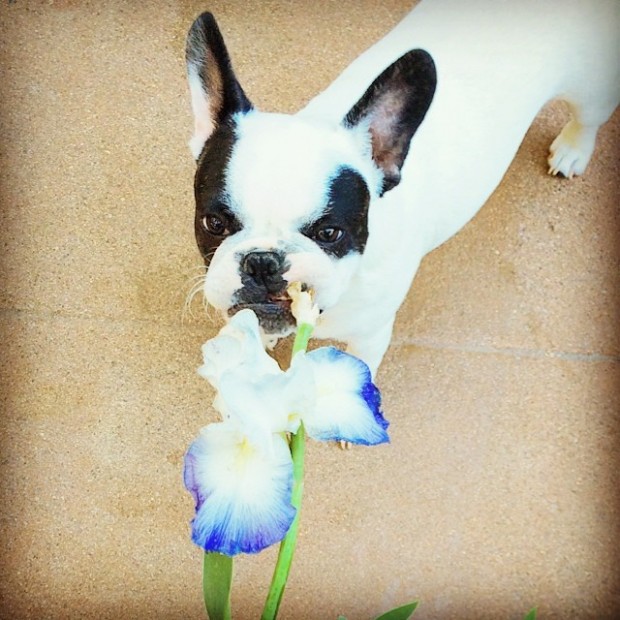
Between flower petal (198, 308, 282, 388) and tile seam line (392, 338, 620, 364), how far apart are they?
6.03 ft

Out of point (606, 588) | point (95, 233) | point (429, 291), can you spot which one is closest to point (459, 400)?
point (429, 291)

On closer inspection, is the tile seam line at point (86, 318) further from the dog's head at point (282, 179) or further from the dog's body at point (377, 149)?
the dog's head at point (282, 179)

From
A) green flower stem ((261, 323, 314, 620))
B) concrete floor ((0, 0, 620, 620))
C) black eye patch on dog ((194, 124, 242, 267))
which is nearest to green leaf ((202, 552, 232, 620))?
green flower stem ((261, 323, 314, 620))

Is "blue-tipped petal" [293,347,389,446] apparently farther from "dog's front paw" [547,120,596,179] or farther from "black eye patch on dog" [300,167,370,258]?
"dog's front paw" [547,120,596,179]

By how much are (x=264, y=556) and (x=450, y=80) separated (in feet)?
4.98

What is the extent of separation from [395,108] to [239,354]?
1049mm

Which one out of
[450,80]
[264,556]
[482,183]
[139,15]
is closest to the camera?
[450,80]

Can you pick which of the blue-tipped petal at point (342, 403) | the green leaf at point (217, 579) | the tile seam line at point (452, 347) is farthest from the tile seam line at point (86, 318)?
the blue-tipped petal at point (342, 403)

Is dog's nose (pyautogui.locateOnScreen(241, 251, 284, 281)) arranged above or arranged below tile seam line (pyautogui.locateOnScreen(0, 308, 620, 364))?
above

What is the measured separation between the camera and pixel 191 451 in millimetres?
675

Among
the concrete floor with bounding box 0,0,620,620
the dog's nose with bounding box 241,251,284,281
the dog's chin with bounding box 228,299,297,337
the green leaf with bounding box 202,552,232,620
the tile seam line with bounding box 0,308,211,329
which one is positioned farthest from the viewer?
the tile seam line with bounding box 0,308,211,329

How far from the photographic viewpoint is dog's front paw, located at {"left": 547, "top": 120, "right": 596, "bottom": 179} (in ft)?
8.34

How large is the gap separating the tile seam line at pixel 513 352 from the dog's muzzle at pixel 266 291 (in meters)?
0.94

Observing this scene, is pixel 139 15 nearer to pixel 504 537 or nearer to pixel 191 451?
pixel 504 537
